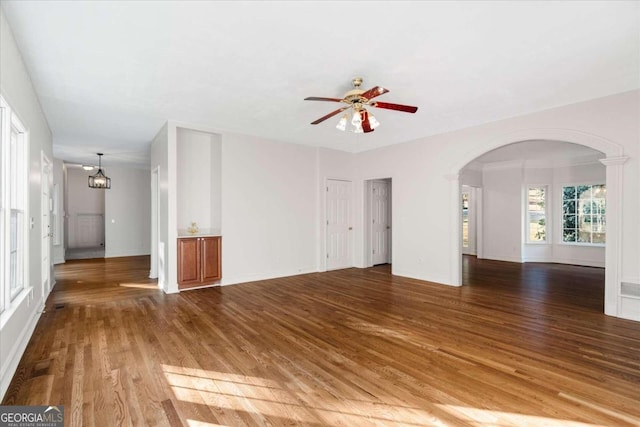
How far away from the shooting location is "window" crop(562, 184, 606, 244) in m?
7.72

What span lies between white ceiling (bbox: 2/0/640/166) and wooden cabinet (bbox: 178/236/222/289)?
2043mm

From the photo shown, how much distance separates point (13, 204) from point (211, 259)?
2844 millimetres

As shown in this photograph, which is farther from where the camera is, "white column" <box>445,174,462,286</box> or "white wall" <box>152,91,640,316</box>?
"white column" <box>445,174,462,286</box>

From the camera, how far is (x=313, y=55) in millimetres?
2900

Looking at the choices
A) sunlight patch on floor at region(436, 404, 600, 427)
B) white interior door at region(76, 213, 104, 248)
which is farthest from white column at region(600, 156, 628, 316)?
white interior door at region(76, 213, 104, 248)

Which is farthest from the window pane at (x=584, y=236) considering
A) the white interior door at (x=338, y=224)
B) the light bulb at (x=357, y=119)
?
the light bulb at (x=357, y=119)

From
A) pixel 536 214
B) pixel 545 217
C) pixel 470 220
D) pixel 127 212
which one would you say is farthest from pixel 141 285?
pixel 545 217

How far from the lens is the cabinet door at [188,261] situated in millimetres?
5156

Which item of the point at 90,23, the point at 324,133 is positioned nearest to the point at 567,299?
the point at 324,133

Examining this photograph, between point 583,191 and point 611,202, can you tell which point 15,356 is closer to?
point 611,202

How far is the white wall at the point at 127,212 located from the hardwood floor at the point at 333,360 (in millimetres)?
5044

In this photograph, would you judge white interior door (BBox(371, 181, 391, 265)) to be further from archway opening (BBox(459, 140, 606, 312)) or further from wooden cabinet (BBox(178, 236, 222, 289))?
wooden cabinet (BBox(178, 236, 222, 289))

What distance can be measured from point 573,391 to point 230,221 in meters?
5.00

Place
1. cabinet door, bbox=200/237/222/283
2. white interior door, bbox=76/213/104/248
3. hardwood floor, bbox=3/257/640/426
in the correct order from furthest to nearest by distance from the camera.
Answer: white interior door, bbox=76/213/104/248 → cabinet door, bbox=200/237/222/283 → hardwood floor, bbox=3/257/640/426
